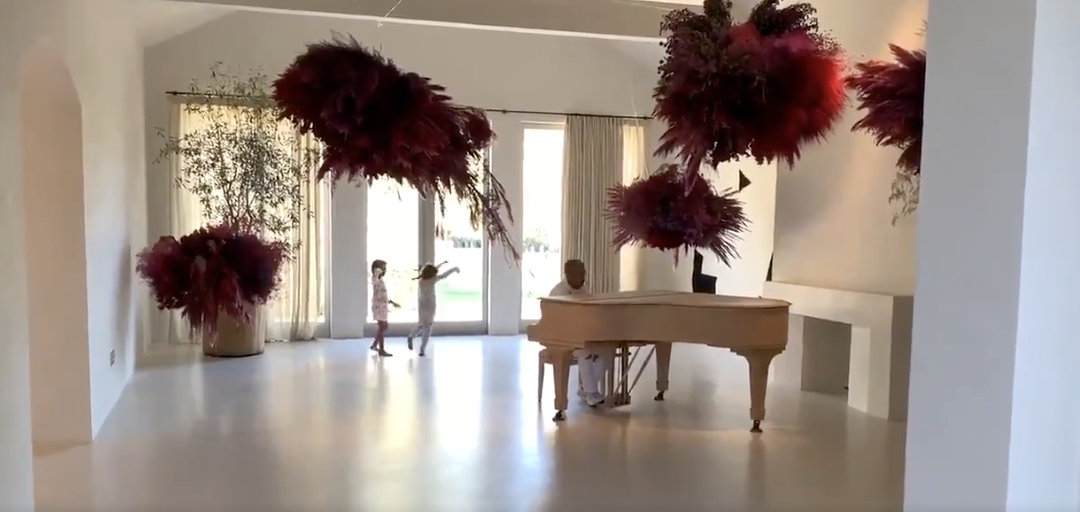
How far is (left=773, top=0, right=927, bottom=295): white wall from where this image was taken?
5.86 metres

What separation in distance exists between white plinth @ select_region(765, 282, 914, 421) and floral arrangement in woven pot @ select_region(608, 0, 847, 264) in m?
2.76

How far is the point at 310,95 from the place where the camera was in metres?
2.38

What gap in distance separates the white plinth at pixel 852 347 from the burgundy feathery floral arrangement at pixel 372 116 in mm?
4135

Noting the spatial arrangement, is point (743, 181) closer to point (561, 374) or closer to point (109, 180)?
point (561, 374)

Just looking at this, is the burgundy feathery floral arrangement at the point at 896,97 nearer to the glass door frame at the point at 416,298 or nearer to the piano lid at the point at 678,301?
the piano lid at the point at 678,301

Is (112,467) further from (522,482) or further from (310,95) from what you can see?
(310,95)

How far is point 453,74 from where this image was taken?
30.2 feet

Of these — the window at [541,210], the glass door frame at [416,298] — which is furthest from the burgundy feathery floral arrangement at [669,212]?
the window at [541,210]

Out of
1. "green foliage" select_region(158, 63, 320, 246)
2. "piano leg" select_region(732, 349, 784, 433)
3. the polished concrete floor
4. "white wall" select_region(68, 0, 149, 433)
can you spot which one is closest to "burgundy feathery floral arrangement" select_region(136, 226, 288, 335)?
"white wall" select_region(68, 0, 149, 433)

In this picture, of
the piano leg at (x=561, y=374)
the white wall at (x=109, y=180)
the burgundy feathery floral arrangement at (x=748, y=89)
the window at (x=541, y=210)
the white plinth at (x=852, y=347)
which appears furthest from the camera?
the window at (x=541, y=210)

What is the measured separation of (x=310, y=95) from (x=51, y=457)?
3401mm

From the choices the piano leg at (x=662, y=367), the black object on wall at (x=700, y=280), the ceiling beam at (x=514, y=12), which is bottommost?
the piano leg at (x=662, y=367)

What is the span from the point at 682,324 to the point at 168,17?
18.6 feet

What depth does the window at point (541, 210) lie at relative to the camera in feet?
31.5
